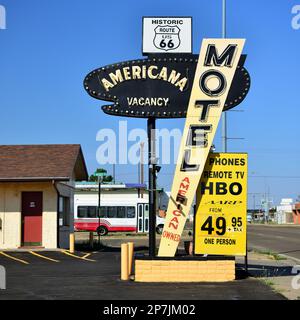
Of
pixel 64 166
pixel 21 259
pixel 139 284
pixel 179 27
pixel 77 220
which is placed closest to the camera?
pixel 139 284

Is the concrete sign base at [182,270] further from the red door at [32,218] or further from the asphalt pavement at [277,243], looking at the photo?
the red door at [32,218]

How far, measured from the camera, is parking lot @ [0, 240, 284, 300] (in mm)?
11648

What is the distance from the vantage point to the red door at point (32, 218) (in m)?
Result: 24.9

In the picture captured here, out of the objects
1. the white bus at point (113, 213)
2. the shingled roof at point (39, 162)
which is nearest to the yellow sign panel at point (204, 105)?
the shingled roof at point (39, 162)

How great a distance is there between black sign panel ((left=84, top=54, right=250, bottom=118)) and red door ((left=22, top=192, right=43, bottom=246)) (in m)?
11.8

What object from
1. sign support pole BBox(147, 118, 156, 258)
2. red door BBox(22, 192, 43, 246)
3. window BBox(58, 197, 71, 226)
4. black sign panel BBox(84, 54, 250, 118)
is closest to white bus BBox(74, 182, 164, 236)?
window BBox(58, 197, 71, 226)

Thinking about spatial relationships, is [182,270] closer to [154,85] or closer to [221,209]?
[221,209]

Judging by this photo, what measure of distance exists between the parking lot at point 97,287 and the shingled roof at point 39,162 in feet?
20.2

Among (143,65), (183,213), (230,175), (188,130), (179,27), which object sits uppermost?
(179,27)

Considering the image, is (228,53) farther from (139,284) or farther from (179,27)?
(139,284)

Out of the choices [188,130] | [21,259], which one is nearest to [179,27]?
[188,130]
